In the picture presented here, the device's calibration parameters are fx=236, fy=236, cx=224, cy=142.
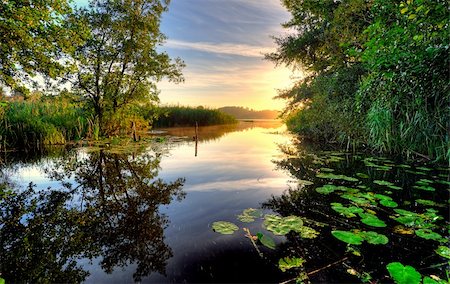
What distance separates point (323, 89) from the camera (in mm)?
10797

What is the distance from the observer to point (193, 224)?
121 inches

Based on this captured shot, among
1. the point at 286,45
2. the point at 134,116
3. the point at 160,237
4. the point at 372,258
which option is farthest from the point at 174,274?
the point at 286,45

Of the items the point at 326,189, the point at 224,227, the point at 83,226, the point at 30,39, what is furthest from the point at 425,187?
the point at 30,39

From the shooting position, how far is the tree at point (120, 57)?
12.9 meters

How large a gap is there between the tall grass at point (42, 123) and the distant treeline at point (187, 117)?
1066 cm

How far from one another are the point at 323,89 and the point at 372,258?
9827 mm

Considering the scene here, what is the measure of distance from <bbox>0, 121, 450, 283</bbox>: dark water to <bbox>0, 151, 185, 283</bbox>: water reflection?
0.01 metres

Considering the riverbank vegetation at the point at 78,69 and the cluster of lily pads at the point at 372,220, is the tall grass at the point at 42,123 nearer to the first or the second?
the riverbank vegetation at the point at 78,69

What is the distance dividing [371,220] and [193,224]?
2.17 metres

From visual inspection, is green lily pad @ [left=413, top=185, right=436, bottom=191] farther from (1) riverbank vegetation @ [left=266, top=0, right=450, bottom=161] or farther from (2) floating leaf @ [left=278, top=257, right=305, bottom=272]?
(2) floating leaf @ [left=278, top=257, right=305, bottom=272]

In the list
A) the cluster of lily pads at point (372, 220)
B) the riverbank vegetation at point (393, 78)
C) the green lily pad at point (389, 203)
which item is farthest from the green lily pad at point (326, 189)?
the riverbank vegetation at point (393, 78)

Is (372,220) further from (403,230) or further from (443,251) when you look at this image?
(443,251)

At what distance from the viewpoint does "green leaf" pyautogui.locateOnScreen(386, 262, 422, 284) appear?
1.76 m

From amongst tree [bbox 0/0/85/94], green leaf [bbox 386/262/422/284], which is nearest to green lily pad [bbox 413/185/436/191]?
green leaf [bbox 386/262/422/284]
